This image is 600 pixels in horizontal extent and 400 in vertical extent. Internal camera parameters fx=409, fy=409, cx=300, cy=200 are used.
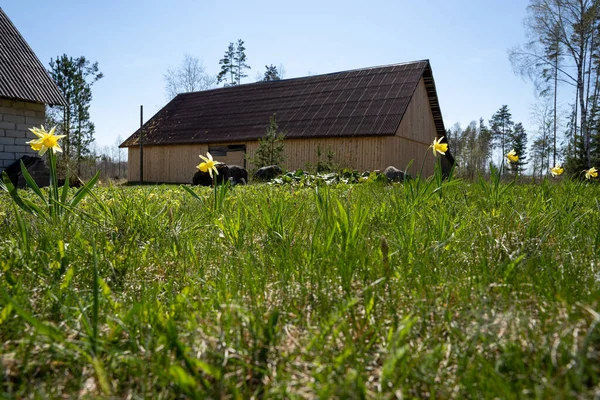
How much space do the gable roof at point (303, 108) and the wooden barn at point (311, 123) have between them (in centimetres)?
5

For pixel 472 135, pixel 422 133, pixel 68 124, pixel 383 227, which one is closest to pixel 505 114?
pixel 472 135

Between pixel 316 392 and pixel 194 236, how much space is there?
6.37 feet

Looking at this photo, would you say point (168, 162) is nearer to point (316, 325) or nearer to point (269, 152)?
point (269, 152)

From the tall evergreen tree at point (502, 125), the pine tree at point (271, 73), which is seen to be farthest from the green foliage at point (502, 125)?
the pine tree at point (271, 73)

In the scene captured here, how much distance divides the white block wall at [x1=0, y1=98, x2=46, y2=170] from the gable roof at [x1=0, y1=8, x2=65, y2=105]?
0.50m

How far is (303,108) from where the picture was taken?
2150 centimetres

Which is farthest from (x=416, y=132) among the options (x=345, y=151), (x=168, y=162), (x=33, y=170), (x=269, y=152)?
(x=33, y=170)

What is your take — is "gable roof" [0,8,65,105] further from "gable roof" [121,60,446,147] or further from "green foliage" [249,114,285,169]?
"gable roof" [121,60,446,147]

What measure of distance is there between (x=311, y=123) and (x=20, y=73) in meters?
11.9

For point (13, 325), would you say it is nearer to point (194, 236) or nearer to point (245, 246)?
point (245, 246)

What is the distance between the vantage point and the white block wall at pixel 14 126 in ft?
35.7

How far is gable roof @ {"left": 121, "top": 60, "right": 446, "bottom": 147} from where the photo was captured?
18.9 m

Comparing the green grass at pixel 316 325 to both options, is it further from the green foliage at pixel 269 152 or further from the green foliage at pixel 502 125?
the green foliage at pixel 502 125

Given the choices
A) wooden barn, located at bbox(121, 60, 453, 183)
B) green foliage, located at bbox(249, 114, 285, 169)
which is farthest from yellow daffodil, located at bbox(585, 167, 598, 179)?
green foliage, located at bbox(249, 114, 285, 169)
